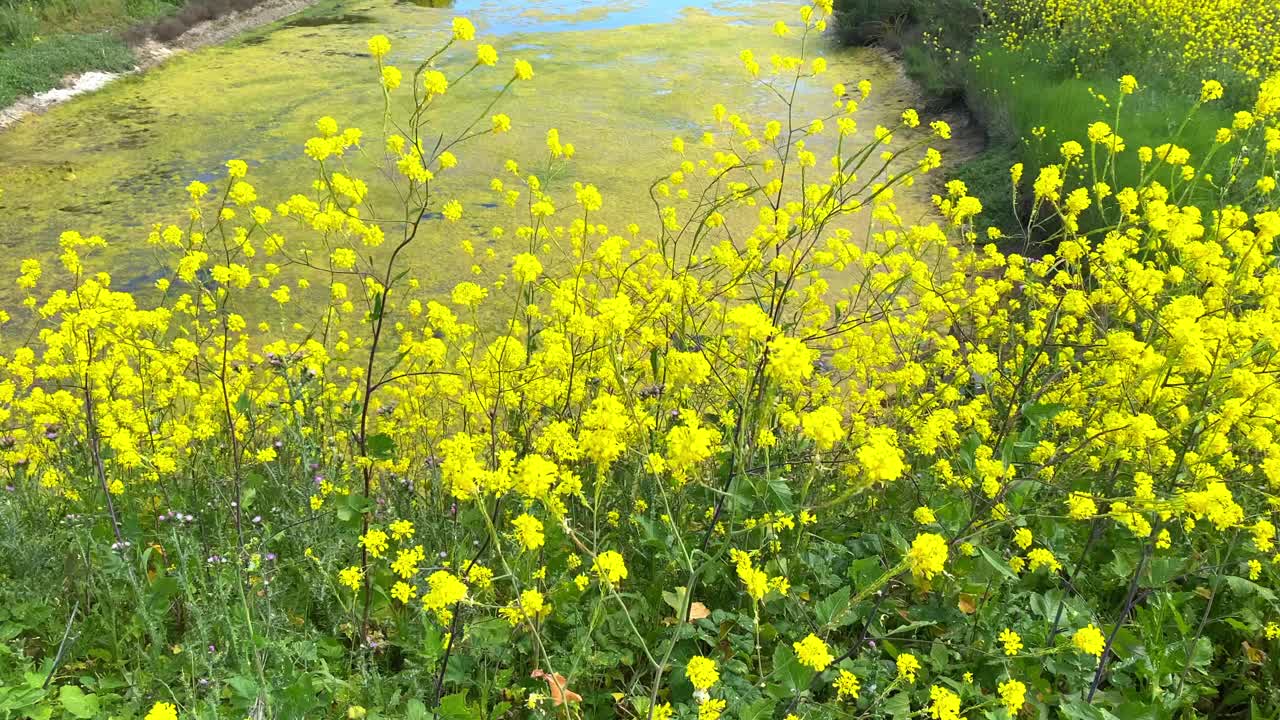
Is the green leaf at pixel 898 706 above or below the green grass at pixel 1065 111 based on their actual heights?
below

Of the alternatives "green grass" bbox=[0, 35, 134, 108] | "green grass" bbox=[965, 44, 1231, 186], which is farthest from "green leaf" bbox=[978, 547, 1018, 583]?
"green grass" bbox=[0, 35, 134, 108]

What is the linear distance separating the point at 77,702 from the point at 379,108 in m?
6.01

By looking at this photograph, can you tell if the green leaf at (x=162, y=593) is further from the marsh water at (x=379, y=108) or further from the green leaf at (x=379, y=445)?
the marsh water at (x=379, y=108)

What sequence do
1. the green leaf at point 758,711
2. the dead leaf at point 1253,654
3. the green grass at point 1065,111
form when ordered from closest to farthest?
the green leaf at point 758,711 → the dead leaf at point 1253,654 → the green grass at point 1065,111

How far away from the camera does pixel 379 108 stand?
6.70 m

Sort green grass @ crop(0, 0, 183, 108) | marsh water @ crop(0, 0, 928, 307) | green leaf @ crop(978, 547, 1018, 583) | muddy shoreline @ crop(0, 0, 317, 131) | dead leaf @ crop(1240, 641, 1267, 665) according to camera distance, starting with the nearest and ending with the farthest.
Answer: green leaf @ crop(978, 547, 1018, 583) → dead leaf @ crop(1240, 641, 1267, 665) → marsh water @ crop(0, 0, 928, 307) → muddy shoreline @ crop(0, 0, 317, 131) → green grass @ crop(0, 0, 183, 108)

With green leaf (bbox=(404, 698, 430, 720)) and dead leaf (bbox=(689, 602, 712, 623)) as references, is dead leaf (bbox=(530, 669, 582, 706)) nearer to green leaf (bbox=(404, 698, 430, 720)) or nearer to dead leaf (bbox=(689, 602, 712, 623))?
green leaf (bbox=(404, 698, 430, 720))

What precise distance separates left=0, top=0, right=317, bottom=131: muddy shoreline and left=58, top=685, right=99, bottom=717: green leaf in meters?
6.55

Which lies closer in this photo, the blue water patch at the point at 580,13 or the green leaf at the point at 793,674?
the green leaf at the point at 793,674

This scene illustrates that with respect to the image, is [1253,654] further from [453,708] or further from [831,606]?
[453,708]

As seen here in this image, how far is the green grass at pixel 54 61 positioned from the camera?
6.73 meters

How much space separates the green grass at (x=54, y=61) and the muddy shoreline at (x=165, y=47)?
0.22ft

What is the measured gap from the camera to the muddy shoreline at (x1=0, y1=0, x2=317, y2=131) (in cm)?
661

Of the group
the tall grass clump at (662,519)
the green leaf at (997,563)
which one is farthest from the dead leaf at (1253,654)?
the green leaf at (997,563)
